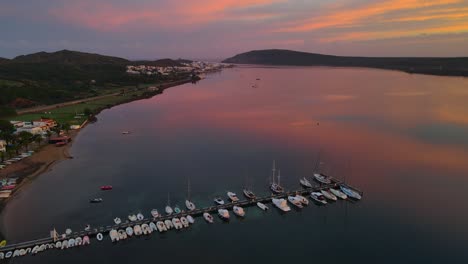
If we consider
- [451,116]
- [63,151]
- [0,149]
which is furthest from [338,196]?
[451,116]

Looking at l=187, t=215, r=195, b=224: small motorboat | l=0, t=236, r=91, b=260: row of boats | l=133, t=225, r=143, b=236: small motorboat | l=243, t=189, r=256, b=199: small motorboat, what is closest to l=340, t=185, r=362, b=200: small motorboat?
l=243, t=189, r=256, b=199: small motorboat

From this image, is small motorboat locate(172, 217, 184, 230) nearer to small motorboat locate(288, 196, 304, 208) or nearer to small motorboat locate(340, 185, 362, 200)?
small motorboat locate(288, 196, 304, 208)

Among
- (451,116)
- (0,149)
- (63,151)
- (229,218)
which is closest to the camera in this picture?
(229,218)

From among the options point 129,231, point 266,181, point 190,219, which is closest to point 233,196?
point 190,219

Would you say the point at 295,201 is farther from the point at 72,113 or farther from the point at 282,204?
the point at 72,113

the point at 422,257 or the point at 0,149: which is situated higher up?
the point at 0,149

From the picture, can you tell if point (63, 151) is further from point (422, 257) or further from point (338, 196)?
point (422, 257)
